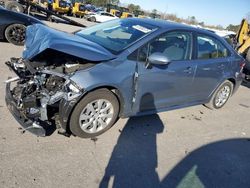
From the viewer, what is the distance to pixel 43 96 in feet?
11.7

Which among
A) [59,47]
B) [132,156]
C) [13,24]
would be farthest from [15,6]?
[132,156]

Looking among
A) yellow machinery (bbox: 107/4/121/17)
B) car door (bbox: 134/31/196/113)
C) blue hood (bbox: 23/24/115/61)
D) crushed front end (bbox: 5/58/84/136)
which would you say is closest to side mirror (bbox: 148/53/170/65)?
car door (bbox: 134/31/196/113)

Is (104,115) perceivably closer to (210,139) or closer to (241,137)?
(210,139)

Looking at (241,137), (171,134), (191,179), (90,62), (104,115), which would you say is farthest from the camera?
(241,137)

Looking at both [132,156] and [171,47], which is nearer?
[132,156]

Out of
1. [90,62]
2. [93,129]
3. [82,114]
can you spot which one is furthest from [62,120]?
[90,62]

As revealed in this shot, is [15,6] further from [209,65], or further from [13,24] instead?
[209,65]

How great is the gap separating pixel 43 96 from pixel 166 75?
6.48 feet

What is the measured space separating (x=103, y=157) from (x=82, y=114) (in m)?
0.65

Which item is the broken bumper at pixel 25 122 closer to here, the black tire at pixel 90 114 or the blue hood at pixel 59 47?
the black tire at pixel 90 114

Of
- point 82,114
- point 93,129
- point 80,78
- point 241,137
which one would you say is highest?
point 80,78

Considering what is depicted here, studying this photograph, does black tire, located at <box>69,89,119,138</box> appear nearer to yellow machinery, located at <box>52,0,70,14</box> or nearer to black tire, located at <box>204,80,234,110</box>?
black tire, located at <box>204,80,234,110</box>

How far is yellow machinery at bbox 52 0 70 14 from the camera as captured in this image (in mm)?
31255

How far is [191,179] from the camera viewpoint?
3.48 metres
